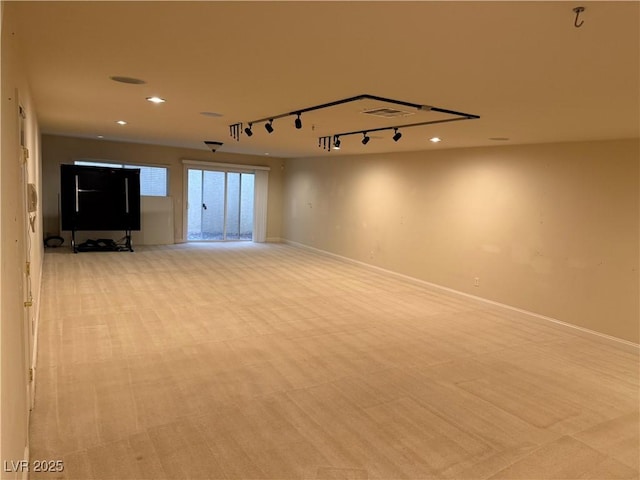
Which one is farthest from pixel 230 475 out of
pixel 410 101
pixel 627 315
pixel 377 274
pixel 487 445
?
pixel 377 274

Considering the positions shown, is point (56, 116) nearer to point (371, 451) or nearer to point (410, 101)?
point (410, 101)

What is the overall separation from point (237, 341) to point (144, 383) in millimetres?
1050

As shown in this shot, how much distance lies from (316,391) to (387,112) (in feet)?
8.04

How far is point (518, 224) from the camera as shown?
546 centimetres

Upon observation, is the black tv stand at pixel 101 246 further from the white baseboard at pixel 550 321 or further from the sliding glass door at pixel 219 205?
the white baseboard at pixel 550 321

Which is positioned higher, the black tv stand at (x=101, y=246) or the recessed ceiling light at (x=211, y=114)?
the recessed ceiling light at (x=211, y=114)

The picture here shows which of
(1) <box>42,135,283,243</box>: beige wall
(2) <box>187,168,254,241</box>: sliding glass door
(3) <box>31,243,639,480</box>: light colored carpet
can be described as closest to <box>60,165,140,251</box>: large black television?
(1) <box>42,135,283,243</box>: beige wall

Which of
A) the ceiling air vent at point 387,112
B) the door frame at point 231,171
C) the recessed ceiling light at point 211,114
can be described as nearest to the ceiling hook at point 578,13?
the ceiling air vent at point 387,112

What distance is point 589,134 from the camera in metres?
4.29

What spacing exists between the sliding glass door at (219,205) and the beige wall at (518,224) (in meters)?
3.52

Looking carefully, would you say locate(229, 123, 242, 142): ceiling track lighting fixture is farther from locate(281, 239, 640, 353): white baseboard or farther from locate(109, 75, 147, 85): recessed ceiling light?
locate(281, 239, 640, 353): white baseboard

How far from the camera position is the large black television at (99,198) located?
317 inches

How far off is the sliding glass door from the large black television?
159cm

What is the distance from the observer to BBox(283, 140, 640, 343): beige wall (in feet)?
14.7
